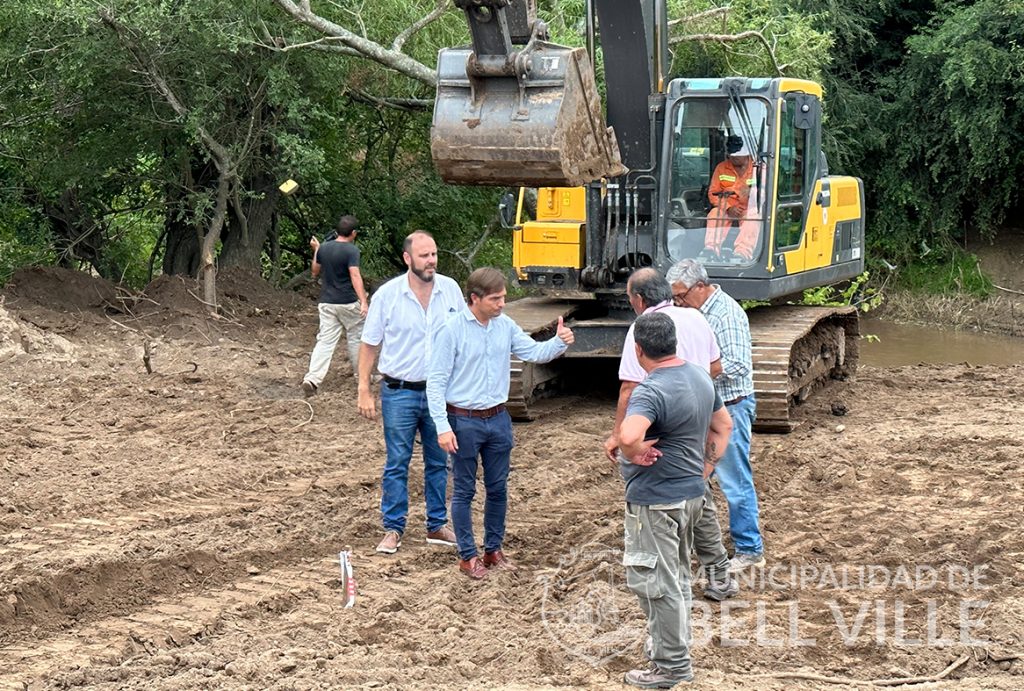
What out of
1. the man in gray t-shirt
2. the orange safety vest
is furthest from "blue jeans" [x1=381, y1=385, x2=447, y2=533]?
the orange safety vest

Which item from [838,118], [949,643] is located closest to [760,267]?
[949,643]

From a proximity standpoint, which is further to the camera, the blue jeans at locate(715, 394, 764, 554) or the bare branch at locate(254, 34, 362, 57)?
the bare branch at locate(254, 34, 362, 57)

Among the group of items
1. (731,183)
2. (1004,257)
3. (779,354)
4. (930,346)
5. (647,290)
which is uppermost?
(731,183)

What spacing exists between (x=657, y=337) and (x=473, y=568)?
2149mm

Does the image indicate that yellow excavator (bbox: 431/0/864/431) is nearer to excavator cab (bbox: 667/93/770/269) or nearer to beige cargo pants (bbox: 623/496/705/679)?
excavator cab (bbox: 667/93/770/269)

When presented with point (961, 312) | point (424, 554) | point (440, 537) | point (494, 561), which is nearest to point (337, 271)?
point (440, 537)

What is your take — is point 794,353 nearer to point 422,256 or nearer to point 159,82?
point 422,256

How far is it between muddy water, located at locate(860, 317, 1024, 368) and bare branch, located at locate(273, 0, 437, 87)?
7492 millimetres

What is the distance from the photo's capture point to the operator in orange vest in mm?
10922

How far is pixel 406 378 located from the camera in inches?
297

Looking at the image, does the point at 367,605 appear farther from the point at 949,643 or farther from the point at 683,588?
the point at 949,643

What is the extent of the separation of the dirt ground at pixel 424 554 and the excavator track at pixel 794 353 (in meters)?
0.33

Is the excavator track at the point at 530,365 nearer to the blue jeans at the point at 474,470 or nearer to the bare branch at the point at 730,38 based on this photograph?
the blue jeans at the point at 474,470

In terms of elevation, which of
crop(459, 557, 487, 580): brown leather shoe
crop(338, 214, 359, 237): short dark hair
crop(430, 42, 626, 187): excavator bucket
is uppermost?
crop(430, 42, 626, 187): excavator bucket
